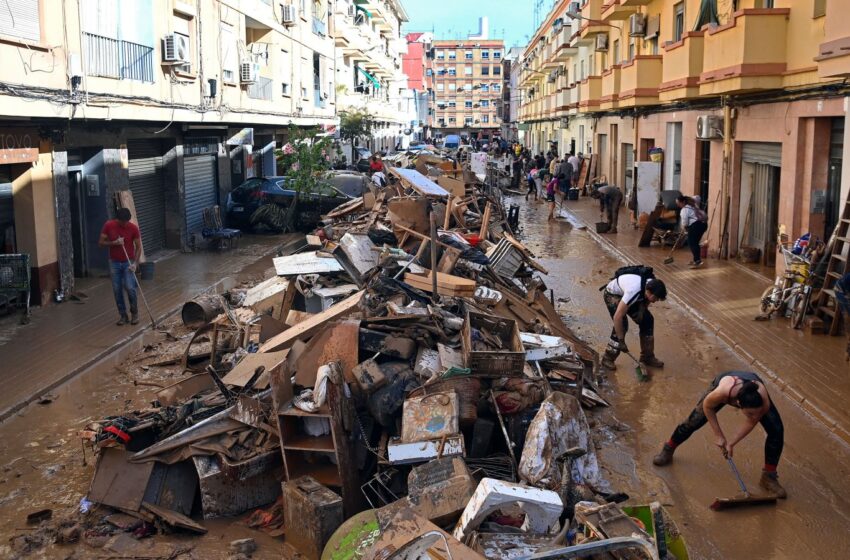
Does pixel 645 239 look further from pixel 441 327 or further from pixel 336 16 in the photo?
pixel 336 16

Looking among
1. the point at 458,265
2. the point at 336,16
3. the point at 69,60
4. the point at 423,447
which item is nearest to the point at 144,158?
the point at 69,60

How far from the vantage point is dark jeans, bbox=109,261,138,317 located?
1220cm

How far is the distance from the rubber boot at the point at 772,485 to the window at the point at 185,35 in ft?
46.8

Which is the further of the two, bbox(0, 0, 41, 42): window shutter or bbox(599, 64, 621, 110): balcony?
bbox(599, 64, 621, 110): balcony

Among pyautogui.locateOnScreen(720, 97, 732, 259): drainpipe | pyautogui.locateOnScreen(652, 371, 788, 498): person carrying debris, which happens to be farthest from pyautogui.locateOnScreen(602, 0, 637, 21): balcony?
pyautogui.locateOnScreen(652, 371, 788, 498): person carrying debris

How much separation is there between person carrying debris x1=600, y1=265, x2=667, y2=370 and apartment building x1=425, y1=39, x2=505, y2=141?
11112cm

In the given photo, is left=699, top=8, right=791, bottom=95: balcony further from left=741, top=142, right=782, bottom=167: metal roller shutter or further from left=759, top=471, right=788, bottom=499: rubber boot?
left=759, top=471, right=788, bottom=499: rubber boot

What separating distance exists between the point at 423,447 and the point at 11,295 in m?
8.67

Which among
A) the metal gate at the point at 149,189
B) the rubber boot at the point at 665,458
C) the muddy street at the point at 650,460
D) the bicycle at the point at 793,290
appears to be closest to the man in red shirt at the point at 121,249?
the muddy street at the point at 650,460

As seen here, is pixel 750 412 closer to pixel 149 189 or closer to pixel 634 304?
pixel 634 304

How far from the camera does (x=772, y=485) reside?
270 inches

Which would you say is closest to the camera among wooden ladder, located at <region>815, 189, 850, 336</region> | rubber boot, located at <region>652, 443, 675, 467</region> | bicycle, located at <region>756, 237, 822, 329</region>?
rubber boot, located at <region>652, 443, 675, 467</region>

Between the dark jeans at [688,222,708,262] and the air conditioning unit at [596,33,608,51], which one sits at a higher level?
the air conditioning unit at [596,33,608,51]

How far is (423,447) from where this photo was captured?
652 cm
